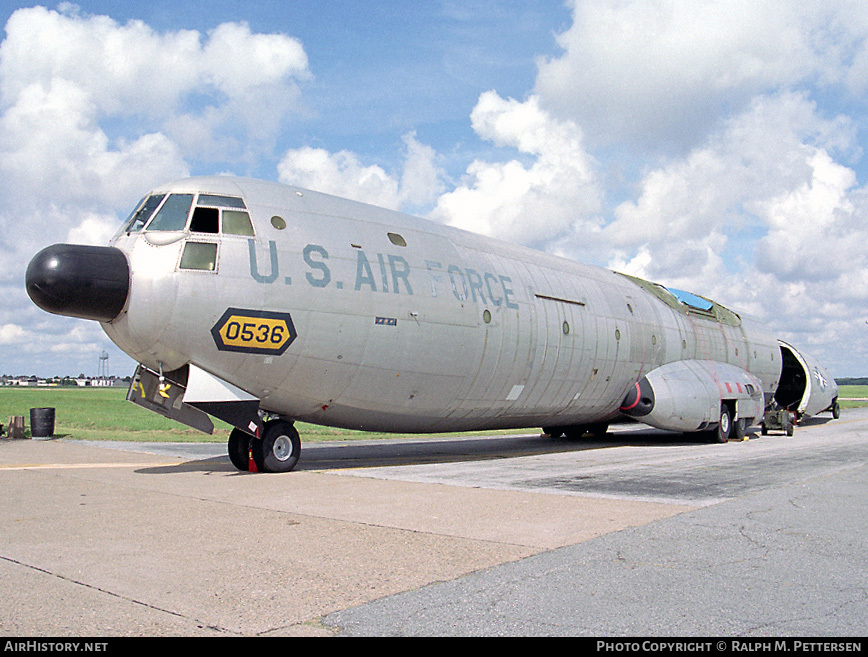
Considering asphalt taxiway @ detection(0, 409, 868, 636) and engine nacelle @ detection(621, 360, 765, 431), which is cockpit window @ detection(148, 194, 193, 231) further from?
engine nacelle @ detection(621, 360, 765, 431)

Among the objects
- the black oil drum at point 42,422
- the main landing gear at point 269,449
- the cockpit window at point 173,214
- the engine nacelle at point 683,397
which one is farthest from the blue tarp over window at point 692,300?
the black oil drum at point 42,422

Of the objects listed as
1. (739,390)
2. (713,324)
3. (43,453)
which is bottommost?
(43,453)

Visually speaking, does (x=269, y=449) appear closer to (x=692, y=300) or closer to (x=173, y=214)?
(x=173, y=214)

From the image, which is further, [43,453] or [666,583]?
[43,453]

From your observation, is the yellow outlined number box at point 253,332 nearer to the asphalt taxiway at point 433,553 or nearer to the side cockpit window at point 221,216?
the side cockpit window at point 221,216

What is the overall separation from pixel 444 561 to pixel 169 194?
332 inches

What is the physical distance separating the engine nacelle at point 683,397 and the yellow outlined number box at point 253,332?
11.9 m

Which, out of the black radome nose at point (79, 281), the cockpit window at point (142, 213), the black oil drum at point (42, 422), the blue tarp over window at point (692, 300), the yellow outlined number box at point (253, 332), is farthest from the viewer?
the blue tarp over window at point (692, 300)

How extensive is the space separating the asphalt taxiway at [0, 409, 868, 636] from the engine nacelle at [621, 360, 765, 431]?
7054mm

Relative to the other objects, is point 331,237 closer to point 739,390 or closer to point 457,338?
point 457,338

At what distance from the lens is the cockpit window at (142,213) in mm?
11308
